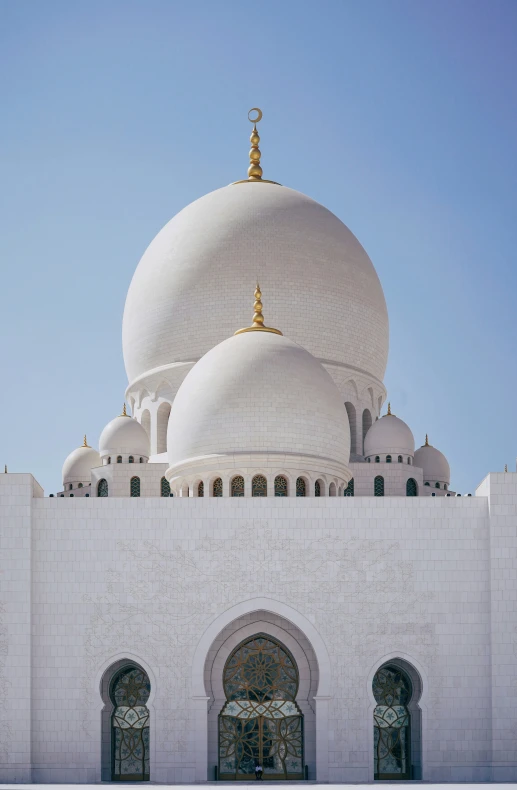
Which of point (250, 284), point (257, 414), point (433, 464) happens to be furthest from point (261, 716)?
point (250, 284)

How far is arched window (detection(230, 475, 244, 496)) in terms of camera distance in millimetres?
24031

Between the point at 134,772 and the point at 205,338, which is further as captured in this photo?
the point at 205,338

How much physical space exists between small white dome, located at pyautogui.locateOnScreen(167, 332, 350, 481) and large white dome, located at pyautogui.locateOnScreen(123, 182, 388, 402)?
280 cm

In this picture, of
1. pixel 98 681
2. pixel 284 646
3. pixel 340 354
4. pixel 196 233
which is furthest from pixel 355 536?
pixel 196 233

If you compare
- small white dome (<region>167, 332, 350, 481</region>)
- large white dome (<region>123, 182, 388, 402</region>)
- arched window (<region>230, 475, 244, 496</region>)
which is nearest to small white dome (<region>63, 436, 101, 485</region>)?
large white dome (<region>123, 182, 388, 402</region>)

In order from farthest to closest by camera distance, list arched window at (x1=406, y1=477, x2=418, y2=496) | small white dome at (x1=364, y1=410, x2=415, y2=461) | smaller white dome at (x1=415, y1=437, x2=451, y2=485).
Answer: smaller white dome at (x1=415, y1=437, x2=451, y2=485)
arched window at (x1=406, y1=477, x2=418, y2=496)
small white dome at (x1=364, y1=410, x2=415, y2=461)

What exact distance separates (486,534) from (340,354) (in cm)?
675

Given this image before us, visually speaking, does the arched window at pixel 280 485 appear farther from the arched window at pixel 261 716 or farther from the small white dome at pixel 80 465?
the small white dome at pixel 80 465

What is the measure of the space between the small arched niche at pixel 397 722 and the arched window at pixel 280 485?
3434 mm

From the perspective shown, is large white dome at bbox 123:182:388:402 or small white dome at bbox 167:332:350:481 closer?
small white dome at bbox 167:332:350:481

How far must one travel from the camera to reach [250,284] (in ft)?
90.7

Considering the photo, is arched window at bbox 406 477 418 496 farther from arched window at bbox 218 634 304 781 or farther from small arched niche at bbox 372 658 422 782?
arched window at bbox 218 634 304 781

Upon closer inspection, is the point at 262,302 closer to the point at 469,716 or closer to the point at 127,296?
the point at 127,296

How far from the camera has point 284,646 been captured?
2239 cm
